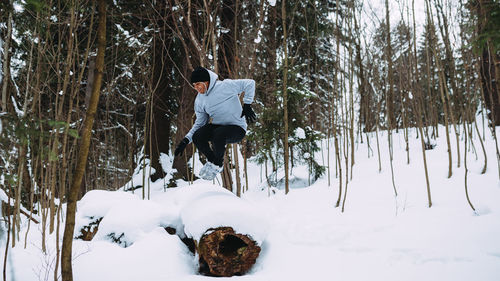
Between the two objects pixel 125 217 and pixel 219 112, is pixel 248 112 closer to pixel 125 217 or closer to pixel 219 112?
pixel 219 112

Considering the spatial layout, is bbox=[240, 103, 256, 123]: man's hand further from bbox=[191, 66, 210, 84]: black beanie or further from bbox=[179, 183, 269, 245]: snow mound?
bbox=[179, 183, 269, 245]: snow mound

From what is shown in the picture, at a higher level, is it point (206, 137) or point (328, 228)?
point (206, 137)

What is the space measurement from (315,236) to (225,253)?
4.08 feet

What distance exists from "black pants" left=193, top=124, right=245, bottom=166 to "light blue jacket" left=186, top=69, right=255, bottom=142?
→ 0.35ft

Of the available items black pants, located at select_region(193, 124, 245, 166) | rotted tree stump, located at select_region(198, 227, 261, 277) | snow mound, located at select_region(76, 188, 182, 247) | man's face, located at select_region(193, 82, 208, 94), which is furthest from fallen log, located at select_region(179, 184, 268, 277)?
man's face, located at select_region(193, 82, 208, 94)

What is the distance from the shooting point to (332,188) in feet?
18.0

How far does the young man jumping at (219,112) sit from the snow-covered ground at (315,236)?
50 cm

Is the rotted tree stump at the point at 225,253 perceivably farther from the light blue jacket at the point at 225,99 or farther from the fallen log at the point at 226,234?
the light blue jacket at the point at 225,99

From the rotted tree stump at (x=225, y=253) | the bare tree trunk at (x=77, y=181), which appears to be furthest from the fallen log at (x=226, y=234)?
the bare tree trunk at (x=77, y=181)

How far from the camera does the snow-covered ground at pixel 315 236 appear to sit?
8.23 feet

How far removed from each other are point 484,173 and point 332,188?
7.63 feet

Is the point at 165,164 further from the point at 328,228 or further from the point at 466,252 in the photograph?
the point at 466,252

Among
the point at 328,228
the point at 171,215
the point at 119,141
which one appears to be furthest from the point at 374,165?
the point at 119,141

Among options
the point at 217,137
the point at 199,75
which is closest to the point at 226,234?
the point at 217,137
